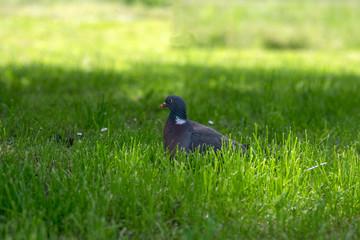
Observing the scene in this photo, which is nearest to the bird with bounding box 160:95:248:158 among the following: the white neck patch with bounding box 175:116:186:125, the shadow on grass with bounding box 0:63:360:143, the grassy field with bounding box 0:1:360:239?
the white neck patch with bounding box 175:116:186:125

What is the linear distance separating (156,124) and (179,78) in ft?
10.2

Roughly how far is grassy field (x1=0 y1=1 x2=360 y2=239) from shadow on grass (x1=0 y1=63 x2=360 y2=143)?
0.09 ft

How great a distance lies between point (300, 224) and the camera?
2482 mm

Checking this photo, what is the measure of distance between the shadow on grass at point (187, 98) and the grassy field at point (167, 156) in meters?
0.03

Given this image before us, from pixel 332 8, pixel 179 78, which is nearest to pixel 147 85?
pixel 179 78

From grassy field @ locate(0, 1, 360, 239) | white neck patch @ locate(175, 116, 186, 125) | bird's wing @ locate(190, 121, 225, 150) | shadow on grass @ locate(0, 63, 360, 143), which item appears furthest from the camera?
shadow on grass @ locate(0, 63, 360, 143)

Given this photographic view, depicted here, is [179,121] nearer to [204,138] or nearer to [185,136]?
[185,136]

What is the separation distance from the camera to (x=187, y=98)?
18.3 feet

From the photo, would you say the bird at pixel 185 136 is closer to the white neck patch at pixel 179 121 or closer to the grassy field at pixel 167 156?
the white neck patch at pixel 179 121

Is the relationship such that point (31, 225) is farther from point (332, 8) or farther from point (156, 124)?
point (332, 8)

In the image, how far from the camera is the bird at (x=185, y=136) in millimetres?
3330

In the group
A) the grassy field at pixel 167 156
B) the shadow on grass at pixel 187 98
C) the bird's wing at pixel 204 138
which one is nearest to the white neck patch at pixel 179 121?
the bird's wing at pixel 204 138

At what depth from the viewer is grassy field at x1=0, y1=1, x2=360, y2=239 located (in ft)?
8.13

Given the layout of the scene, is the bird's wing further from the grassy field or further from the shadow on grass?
the shadow on grass
